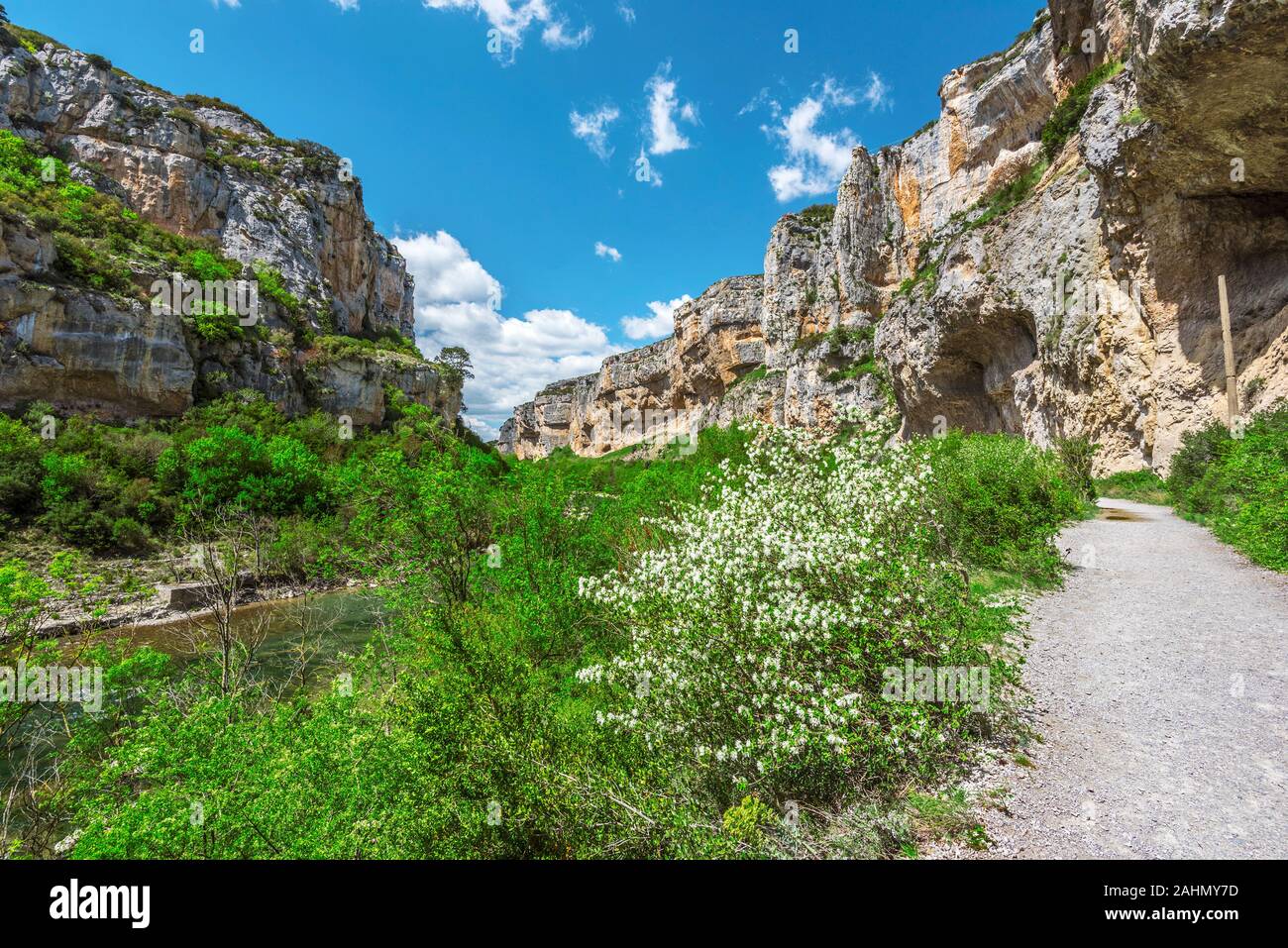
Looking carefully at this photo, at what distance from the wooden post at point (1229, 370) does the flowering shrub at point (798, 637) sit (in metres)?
18.5

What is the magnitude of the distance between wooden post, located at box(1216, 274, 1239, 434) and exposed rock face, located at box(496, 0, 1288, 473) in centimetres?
48

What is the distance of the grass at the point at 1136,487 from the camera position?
63.9 ft

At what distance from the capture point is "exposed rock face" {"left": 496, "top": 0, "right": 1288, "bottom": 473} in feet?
51.2

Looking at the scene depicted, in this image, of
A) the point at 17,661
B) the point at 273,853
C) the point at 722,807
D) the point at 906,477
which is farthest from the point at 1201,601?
the point at 17,661

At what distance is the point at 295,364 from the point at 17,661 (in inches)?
1849

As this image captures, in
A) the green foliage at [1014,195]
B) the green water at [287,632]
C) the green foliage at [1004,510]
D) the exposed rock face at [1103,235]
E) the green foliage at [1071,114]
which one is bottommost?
the green water at [287,632]

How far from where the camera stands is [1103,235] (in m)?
22.4

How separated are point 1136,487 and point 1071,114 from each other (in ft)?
66.2

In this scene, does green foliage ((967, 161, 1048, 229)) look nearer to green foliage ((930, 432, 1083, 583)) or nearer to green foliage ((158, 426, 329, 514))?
green foliage ((930, 432, 1083, 583))

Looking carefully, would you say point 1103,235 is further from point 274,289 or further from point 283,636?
point 274,289
